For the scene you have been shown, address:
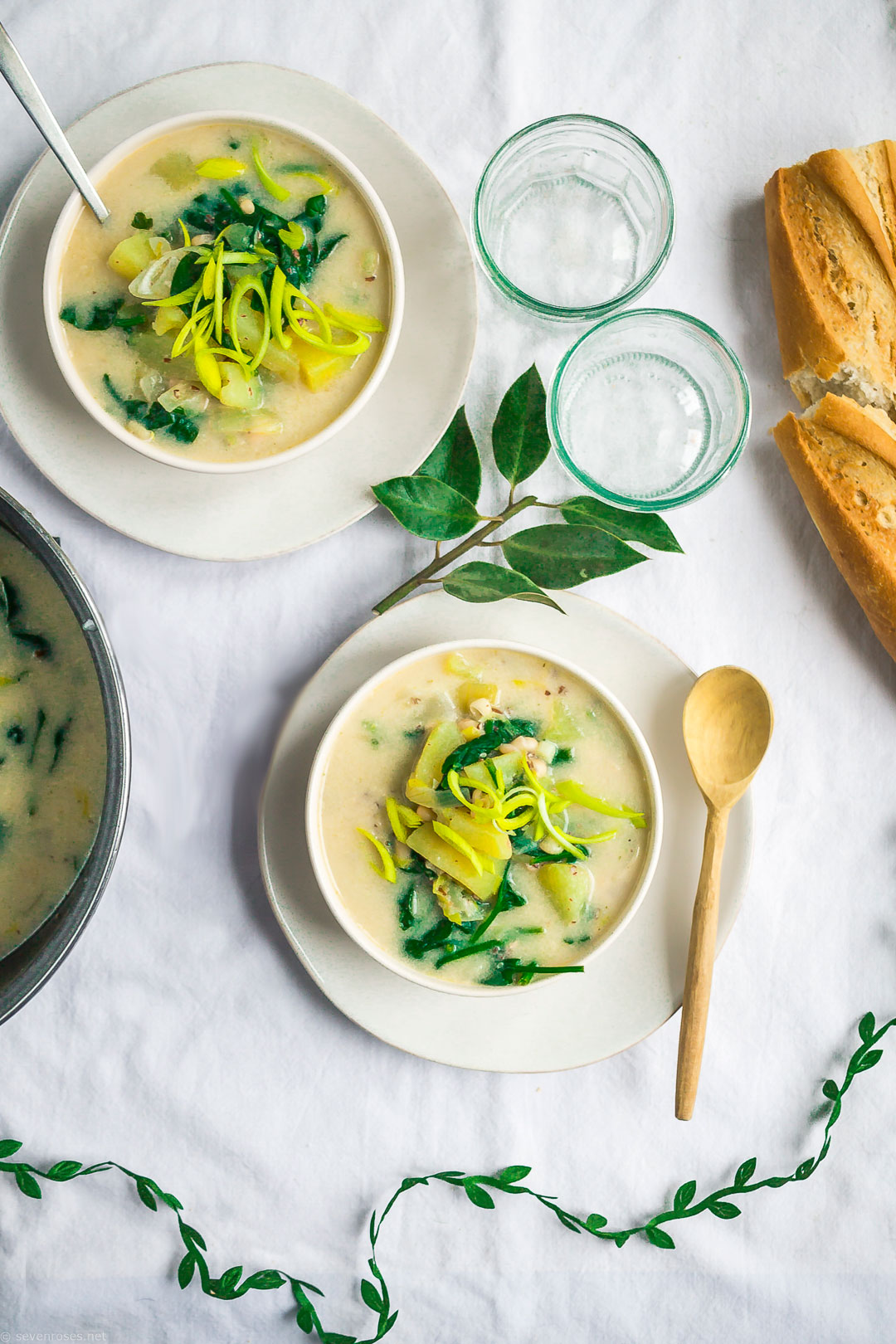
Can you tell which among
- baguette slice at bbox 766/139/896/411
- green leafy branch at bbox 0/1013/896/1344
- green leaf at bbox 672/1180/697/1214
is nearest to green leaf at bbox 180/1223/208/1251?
green leafy branch at bbox 0/1013/896/1344

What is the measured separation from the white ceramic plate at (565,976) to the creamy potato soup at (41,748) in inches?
9.7

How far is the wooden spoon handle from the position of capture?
1.33 metres

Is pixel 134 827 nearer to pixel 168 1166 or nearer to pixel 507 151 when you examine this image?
pixel 168 1166

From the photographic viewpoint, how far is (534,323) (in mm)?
1443

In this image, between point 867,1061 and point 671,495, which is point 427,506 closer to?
point 671,495

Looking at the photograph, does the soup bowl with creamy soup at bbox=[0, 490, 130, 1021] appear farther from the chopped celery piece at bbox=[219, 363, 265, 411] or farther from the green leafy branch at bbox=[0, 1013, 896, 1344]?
the green leafy branch at bbox=[0, 1013, 896, 1344]

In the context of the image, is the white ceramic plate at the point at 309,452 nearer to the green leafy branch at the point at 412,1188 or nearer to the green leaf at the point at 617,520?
the green leaf at the point at 617,520

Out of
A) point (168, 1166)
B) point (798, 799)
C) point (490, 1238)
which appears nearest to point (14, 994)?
point (168, 1166)

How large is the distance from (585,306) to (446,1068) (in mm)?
1166

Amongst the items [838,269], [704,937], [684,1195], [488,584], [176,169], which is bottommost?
[684,1195]

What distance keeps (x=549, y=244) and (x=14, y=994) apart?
1.28m

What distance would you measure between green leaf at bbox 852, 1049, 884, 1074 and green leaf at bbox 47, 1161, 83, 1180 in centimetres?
119

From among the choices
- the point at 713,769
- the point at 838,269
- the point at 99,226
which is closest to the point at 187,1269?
the point at 713,769

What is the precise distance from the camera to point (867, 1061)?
151 centimetres
